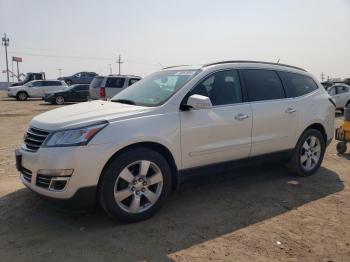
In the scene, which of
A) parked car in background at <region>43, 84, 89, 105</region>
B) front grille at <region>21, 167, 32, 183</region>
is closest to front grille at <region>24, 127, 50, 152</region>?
front grille at <region>21, 167, 32, 183</region>

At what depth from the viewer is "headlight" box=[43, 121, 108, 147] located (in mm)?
3727

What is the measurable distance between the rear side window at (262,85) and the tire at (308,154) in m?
0.85

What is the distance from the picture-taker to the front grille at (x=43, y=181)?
12.3 ft

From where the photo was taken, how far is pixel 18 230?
13.0 ft

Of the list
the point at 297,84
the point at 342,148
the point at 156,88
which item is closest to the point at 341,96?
the point at 342,148

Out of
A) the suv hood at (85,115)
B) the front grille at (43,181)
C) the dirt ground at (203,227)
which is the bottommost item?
the dirt ground at (203,227)

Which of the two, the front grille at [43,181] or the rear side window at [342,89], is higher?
the rear side window at [342,89]

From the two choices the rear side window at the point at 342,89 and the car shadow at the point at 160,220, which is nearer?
the car shadow at the point at 160,220

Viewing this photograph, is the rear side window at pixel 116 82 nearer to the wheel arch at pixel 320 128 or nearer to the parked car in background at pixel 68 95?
the parked car in background at pixel 68 95

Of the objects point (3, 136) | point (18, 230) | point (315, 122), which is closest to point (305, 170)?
point (315, 122)

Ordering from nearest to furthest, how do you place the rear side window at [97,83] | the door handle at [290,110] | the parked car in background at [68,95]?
1. the door handle at [290,110]
2. the rear side window at [97,83]
3. the parked car in background at [68,95]

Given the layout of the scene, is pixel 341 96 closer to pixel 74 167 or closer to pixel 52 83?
pixel 74 167

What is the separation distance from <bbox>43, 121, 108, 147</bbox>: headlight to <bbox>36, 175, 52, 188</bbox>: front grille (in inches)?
12.9

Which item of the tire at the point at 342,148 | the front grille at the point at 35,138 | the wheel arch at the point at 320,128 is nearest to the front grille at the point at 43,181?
the front grille at the point at 35,138
